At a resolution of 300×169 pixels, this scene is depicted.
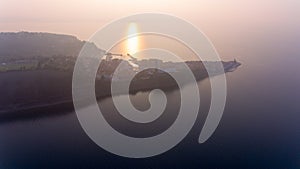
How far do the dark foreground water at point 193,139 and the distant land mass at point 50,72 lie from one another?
72 cm

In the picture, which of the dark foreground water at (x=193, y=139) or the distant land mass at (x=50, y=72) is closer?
the dark foreground water at (x=193, y=139)

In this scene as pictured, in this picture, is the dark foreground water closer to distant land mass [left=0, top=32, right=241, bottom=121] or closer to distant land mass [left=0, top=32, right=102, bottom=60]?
distant land mass [left=0, top=32, right=241, bottom=121]

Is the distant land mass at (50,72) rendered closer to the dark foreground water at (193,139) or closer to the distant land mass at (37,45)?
the distant land mass at (37,45)

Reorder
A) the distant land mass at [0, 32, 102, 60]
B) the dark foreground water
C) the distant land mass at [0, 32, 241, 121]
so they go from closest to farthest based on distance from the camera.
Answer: the dark foreground water → the distant land mass at [0, 32, 241, 121] → the distant land mass at [0, 32, 102, 60]

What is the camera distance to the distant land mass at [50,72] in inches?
375

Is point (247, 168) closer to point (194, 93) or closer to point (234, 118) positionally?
point (234, 118)

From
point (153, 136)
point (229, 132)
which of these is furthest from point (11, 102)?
point (229, 132)

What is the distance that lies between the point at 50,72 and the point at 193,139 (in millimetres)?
5785

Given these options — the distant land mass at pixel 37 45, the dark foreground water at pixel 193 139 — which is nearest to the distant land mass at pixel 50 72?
the distant land mass at pixel 37 45

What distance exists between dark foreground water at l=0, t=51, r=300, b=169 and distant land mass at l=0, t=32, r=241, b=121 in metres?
0.72

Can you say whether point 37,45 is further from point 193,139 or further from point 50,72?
point 193,139

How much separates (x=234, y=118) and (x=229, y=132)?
891 mm

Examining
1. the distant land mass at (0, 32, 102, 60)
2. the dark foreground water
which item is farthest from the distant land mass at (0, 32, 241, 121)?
the dark foreground water

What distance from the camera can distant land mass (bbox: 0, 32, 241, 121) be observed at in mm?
9518
